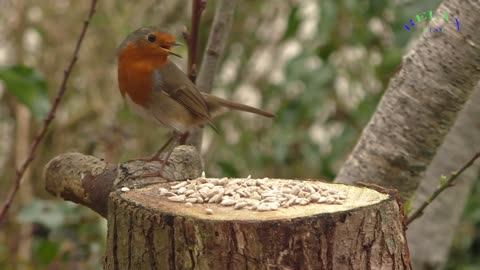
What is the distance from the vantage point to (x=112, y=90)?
210 inches

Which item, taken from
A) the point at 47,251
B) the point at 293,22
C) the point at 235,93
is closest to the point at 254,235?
the point at 47,251

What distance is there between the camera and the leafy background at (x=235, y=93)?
3.72 meters

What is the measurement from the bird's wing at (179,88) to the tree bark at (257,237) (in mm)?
885

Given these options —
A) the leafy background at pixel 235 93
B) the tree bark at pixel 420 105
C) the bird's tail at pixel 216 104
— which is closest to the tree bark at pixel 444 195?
the tree bark at pixel 420 105

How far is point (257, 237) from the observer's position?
5.23ft

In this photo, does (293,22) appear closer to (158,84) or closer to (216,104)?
(216,104)

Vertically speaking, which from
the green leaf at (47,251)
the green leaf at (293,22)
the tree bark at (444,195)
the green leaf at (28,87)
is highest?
the green leaf at (293,22)

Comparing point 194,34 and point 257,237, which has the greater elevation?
point 194,34

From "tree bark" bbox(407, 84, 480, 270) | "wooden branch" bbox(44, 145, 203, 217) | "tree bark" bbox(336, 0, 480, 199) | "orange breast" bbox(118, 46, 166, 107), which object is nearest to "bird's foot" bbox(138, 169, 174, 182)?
"wooden branch" bbox(44, 145, 203, 217)

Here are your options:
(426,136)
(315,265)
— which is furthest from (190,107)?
(315,265)

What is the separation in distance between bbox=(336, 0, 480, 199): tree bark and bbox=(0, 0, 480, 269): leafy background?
2.98ft

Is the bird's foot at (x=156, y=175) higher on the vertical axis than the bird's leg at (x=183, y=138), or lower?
higher

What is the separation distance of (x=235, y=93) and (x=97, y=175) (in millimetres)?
3070

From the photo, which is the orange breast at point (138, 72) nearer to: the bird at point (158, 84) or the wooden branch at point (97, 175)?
the bird at point (158, 84)
